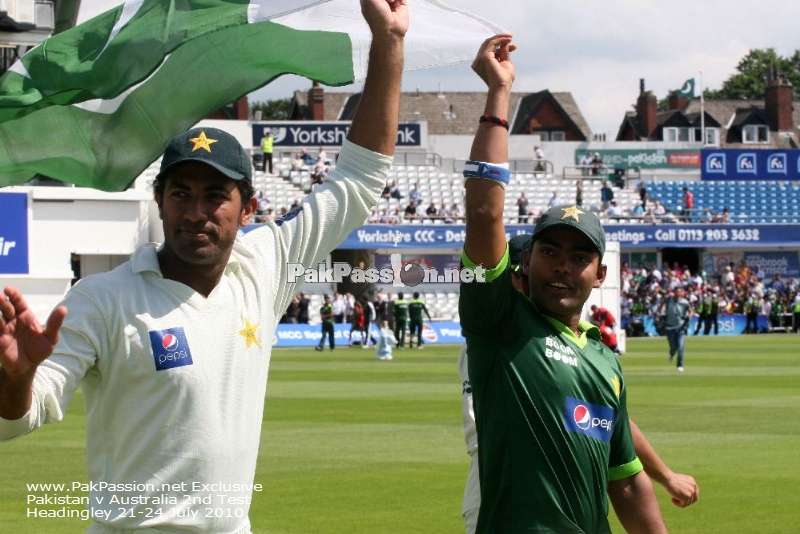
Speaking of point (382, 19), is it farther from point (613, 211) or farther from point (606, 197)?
point (606, 197)

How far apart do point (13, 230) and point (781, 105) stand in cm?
8085

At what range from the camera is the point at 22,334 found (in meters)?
3.92

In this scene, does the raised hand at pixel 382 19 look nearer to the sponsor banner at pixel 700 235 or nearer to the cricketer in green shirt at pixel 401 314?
the cricketer in green shirt at pixel 401 314

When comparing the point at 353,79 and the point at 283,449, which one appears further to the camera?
the point at 283,449

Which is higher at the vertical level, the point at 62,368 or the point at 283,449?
the point at 62,368

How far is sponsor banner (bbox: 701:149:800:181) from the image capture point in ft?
229

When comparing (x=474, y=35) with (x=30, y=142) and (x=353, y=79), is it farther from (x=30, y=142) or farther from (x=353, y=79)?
(x=30, y=142)

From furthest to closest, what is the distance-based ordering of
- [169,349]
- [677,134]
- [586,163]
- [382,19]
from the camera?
[677,134]
[586,163]
[382,19]
[169,349]

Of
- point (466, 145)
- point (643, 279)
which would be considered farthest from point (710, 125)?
point (643, 279)

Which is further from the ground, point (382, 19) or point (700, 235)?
point (382, 19)

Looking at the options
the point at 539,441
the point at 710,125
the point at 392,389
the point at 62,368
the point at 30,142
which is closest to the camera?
the point at 62,368

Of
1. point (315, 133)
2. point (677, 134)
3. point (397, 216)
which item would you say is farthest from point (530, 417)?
point (677, 134)

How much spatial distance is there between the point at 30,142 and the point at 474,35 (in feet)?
6.92

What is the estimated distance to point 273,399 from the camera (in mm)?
23625
